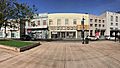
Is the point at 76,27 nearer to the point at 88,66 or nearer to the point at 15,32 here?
the point at 15,32

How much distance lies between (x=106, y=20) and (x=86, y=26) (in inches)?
393

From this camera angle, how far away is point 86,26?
239 feet

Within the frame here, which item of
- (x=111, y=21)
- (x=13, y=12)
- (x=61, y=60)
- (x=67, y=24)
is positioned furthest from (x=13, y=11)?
(x=111, y=21)

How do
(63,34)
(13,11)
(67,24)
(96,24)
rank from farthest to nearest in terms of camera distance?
(96,24)
(63,34)
(67,24)
(13,11)

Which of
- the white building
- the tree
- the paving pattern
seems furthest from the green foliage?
the white building

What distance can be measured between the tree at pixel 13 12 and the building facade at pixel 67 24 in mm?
30825

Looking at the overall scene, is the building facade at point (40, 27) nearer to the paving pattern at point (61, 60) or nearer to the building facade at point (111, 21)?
the building facade at point (111, 21)

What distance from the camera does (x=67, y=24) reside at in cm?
7231

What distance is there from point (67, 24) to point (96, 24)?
433 inches

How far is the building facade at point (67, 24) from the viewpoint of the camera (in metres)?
71.9

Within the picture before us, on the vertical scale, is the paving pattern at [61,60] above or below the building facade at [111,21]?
below

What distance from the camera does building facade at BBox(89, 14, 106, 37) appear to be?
74.3m

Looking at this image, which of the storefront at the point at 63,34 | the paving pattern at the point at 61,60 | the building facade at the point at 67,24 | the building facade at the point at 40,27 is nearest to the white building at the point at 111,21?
the building facade at the point at 67,24

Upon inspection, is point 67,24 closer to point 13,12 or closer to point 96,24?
point 96,24
